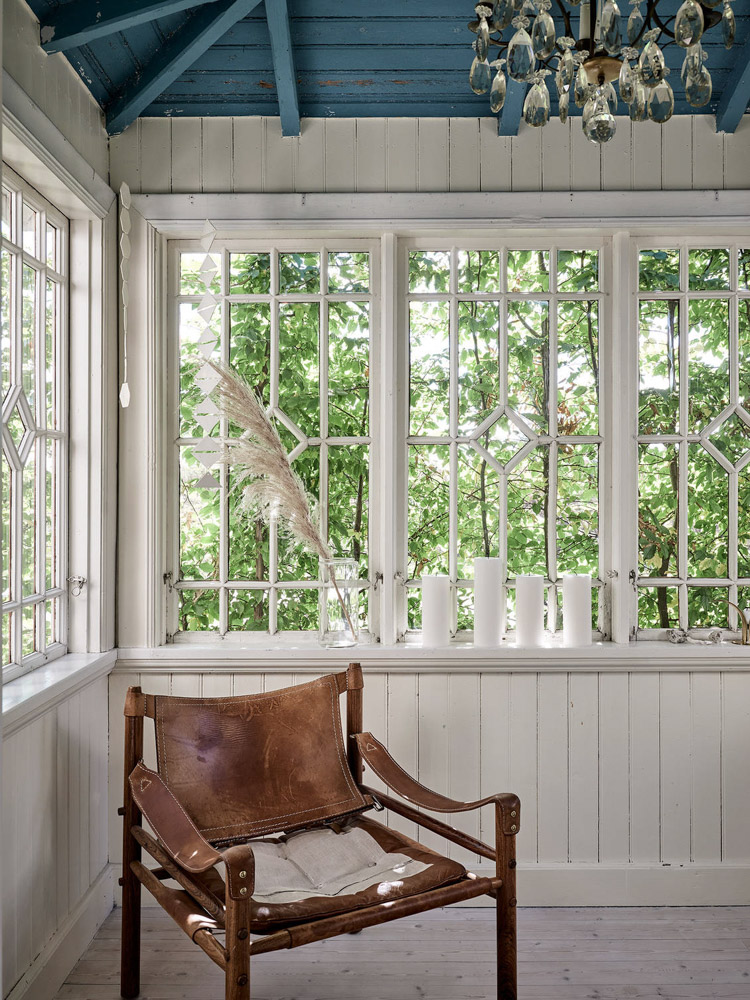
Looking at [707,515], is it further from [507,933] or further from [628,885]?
Answer: [507,933]

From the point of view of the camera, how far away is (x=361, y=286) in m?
2.90

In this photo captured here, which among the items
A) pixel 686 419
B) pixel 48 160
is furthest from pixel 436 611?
pixel 48 160

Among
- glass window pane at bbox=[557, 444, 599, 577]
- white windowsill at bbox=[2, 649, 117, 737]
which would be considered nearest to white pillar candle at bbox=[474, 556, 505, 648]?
glass window pane at bbox=[557, 444, 599, 577]

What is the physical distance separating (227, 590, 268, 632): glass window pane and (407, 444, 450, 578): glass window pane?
0.56m

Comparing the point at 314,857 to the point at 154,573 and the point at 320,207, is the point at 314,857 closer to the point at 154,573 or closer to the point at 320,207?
the point at 154,573

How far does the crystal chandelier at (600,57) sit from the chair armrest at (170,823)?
1.65m

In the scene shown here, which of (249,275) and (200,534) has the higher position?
(249,275)

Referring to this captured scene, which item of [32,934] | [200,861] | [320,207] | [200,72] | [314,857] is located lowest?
[32,934]

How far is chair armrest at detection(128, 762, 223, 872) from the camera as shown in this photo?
5.86 feet

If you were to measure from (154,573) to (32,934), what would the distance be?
3.68 feet

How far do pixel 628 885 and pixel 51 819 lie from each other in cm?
191

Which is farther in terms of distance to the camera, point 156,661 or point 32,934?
point 156,661

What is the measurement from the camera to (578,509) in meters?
2.91

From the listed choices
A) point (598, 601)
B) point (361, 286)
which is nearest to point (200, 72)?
point (361, 286)
